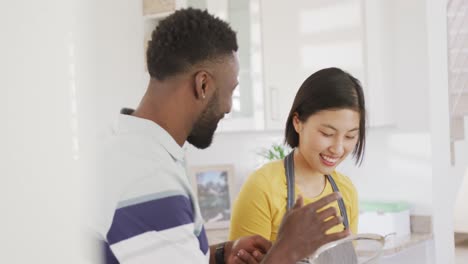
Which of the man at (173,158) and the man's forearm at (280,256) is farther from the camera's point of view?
the man's forearm at (280,256)

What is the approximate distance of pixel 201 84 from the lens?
78 cm

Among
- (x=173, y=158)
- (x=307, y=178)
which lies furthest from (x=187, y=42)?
(x=307, y=178)

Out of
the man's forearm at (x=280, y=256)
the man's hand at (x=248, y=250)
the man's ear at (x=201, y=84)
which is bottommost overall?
the man's hand at (x=248, y=250)

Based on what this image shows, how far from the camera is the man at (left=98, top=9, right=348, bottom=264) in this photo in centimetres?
65

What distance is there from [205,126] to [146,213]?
Result: 7.2 inches

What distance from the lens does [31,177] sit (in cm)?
19

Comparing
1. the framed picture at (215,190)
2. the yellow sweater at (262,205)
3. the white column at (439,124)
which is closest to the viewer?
the yellow sweater at (262,205)

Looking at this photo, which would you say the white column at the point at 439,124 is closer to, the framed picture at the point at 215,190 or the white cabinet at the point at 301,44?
the white cabinet at the point at 301,44

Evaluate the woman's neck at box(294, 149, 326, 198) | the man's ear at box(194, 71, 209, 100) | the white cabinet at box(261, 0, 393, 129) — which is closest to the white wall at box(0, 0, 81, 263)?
the man's ear at box(194, 71, 209, 100)

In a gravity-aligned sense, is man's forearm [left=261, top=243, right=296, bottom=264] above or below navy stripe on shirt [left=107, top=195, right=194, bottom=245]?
below

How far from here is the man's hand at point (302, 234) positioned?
0.76 metres

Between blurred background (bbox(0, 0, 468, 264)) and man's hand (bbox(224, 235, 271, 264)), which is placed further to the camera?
blurred background (bbox(0, 0, 468, 264))

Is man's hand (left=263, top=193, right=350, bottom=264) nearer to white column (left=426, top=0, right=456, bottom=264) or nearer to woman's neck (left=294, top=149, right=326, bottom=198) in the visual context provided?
woman's neck (left=294, top=149, right=326, bottom=198)

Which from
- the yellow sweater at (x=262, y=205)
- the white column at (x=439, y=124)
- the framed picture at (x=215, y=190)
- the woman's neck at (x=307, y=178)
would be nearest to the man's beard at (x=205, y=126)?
the yellow sweater at (x=262, y=205)
